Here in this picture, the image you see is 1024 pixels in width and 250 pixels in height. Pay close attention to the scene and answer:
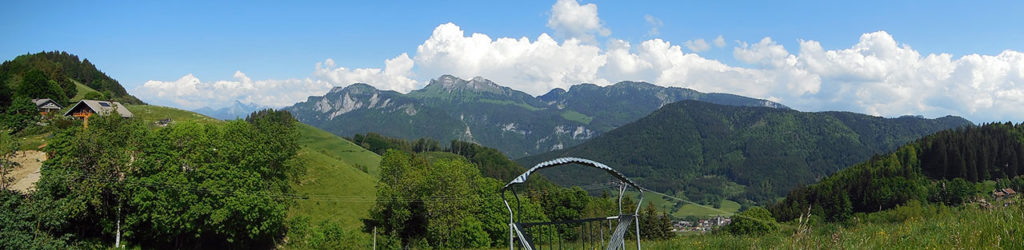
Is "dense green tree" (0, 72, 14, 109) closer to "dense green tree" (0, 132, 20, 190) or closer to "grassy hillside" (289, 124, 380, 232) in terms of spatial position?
"grassy hillside" (289, 124, 380, 232)

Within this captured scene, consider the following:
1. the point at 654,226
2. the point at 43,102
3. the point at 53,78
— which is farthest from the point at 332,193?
the point at 53,78

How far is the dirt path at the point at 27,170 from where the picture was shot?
41156 mm

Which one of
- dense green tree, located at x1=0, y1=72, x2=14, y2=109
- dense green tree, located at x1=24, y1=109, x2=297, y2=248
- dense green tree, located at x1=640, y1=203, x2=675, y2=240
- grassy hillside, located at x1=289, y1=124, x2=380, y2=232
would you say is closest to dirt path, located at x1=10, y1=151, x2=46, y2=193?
dense green tree, located at x1=24, y1=109, x2=297, y2=248

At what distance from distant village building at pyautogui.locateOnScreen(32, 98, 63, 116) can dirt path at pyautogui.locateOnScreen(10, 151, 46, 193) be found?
161ft

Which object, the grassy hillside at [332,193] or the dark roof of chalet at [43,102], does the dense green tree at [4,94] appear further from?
the grassy hillside at [332,193]

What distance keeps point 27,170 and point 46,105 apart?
6087 centimetres

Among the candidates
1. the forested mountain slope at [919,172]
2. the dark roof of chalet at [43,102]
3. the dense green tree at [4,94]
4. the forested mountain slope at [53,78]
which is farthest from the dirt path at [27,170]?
the forested mountain slope at [919,172]

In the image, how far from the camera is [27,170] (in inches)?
1793

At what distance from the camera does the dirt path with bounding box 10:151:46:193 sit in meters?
41.2

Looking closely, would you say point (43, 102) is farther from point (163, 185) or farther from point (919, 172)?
point (919, 172)

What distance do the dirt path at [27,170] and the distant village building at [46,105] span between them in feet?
161

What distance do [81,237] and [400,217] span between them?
84.2 ft

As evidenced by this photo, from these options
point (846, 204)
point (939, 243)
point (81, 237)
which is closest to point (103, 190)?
point (81, 237)

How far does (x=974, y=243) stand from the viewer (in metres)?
6.24
